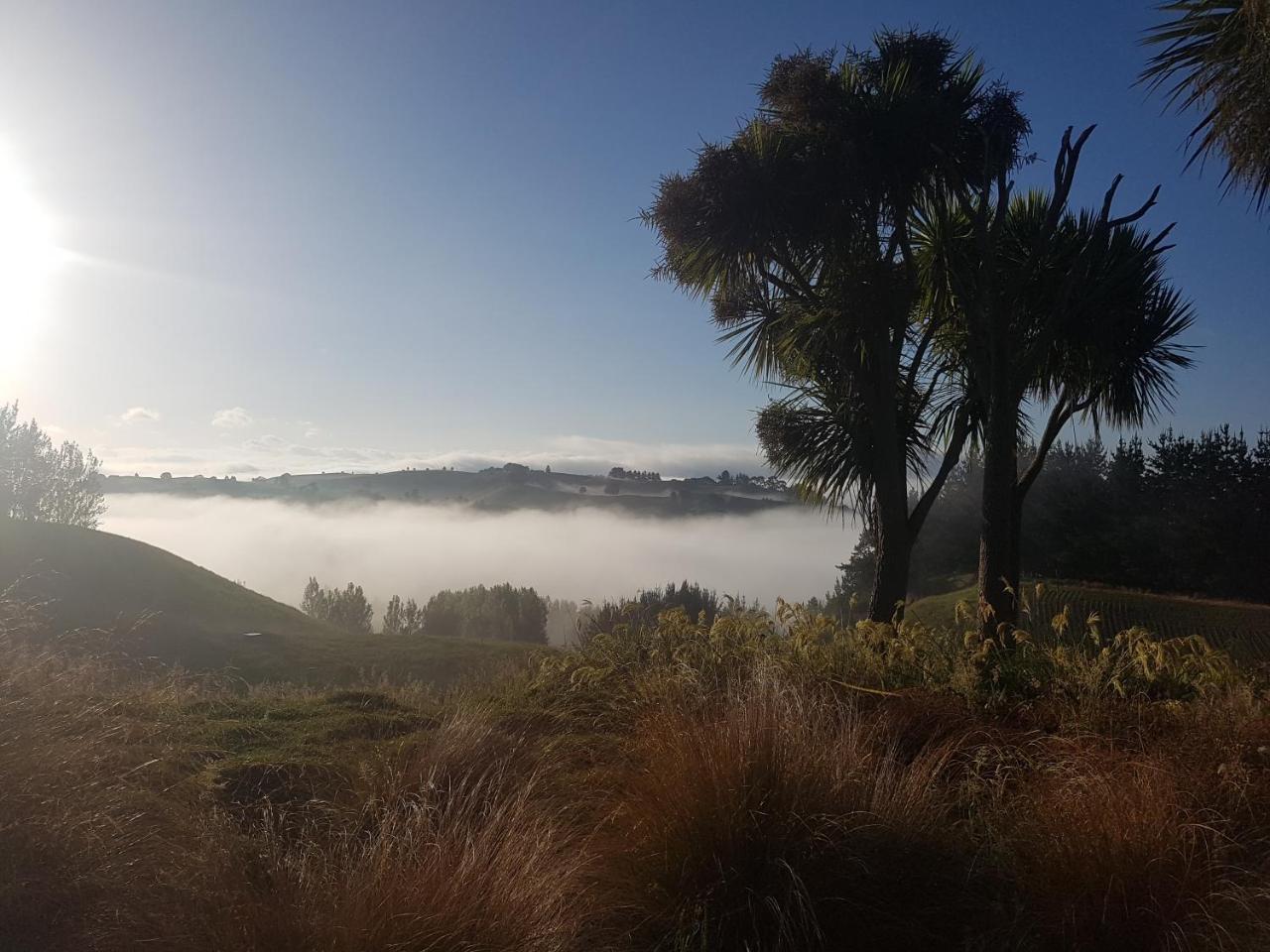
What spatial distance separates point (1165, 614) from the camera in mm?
22703

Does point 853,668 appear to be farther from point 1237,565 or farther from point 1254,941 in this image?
point 1237,565

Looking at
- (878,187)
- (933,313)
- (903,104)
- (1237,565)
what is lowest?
(1237,565)

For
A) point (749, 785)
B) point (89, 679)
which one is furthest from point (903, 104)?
point (89, 679)

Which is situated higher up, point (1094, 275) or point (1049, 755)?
point (1094, 275)

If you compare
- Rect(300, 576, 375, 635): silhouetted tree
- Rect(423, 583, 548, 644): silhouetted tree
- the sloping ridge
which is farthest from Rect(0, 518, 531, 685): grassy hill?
Rect(300, 576, 375, 635): silhouetted tree

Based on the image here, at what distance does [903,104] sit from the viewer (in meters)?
8.25

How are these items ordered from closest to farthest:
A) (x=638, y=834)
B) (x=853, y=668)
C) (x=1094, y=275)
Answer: (x=638, y=834), (x=853, y=668), (x=1094, y=275)

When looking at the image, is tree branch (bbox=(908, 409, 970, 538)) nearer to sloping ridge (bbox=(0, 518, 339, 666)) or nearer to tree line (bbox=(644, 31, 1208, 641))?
tree line (bbox=(644, 31, 1208, 641))

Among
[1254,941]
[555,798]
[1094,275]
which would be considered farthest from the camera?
[1094,275]

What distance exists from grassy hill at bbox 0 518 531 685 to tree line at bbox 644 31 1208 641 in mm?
17276

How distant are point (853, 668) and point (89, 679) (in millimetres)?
4457

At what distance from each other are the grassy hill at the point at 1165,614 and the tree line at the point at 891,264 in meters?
11.2

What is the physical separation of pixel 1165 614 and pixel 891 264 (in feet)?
62.1

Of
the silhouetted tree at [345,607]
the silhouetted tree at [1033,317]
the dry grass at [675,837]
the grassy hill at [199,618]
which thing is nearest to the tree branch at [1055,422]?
the silhouetted tree at [1033,317]
